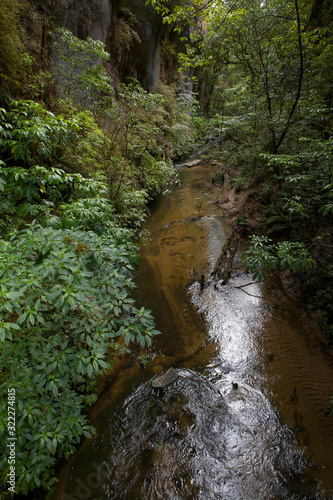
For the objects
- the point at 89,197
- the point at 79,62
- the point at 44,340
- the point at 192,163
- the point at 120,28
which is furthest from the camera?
the point at 192,163

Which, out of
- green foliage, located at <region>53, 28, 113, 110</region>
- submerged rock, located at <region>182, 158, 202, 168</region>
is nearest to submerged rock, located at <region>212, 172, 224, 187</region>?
submerged rock, located at <region>182, 158, 202, 168</region>

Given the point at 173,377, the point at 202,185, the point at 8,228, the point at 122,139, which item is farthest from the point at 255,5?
the point at 173,377

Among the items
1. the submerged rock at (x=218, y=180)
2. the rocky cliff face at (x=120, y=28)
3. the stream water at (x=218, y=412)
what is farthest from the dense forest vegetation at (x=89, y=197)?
the submerged rock at (x=218, y=180)

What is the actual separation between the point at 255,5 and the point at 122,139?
5840 millimetres

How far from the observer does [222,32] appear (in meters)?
7.86

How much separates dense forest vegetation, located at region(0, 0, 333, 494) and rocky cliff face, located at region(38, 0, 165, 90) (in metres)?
1.24

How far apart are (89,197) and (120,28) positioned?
11274 mm

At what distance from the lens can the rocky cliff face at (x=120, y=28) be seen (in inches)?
268

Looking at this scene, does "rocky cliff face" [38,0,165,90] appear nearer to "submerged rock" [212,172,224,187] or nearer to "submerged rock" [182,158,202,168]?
"submerged rock" [182,158,202,168]

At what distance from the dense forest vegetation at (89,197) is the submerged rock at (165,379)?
Answer: 79cm

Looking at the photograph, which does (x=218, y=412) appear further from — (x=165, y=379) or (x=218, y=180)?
(x=218, y=180)

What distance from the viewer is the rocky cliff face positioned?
680 cm

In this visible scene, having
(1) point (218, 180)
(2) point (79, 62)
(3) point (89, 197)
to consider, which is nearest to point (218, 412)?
(3) point (89, 197)

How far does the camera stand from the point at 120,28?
10281mm
